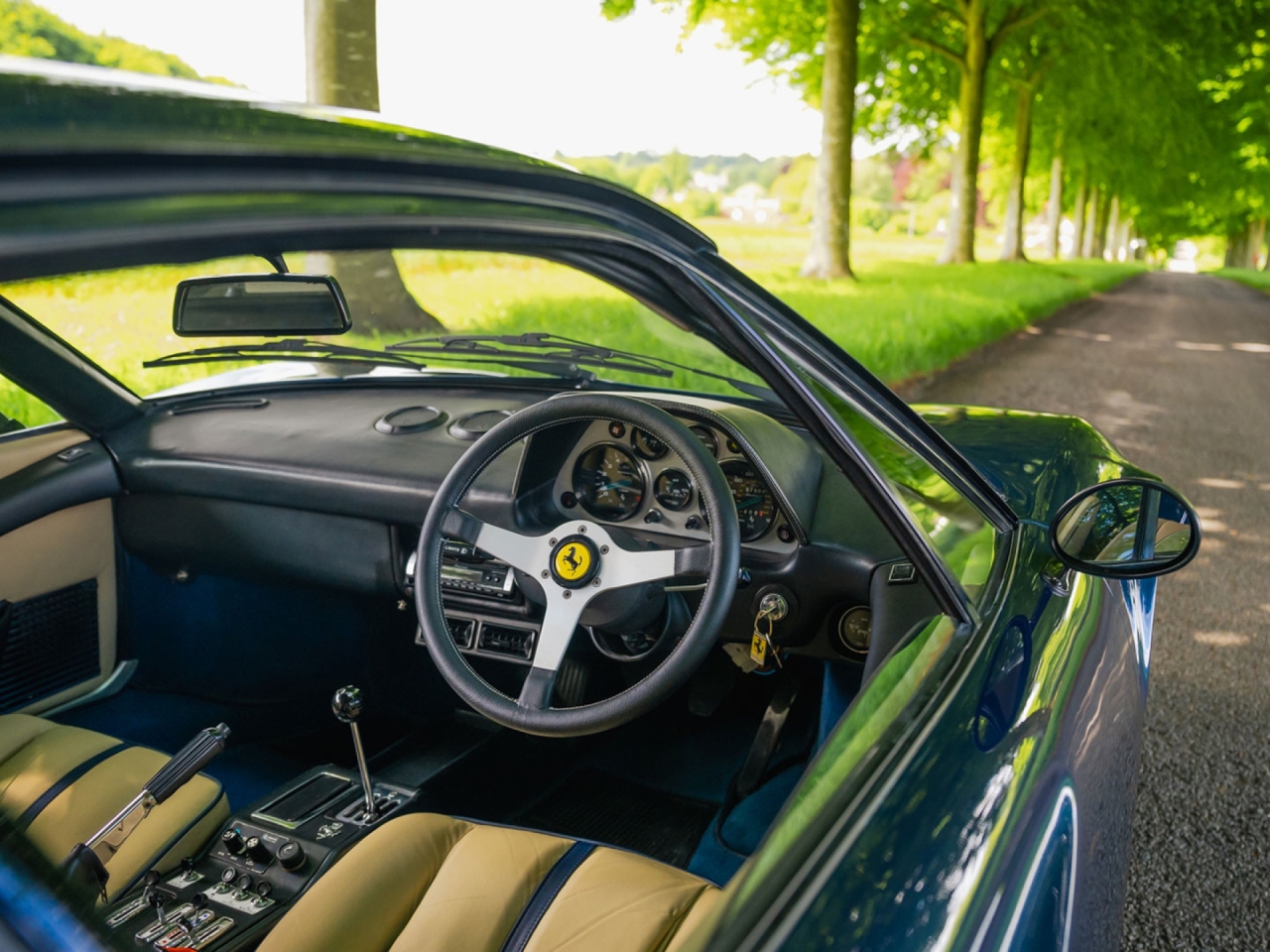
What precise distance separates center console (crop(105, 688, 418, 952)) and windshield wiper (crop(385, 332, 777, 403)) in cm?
90

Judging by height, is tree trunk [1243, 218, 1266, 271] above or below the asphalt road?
above

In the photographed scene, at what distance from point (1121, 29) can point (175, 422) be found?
60.1 feet

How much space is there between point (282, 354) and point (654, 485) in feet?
3.51

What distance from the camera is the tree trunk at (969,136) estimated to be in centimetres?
1923

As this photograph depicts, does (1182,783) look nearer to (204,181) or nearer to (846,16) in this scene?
(204,181)

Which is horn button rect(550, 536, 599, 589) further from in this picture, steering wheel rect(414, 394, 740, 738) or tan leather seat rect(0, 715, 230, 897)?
tan leather seat rect(0, 715, 230, 897)

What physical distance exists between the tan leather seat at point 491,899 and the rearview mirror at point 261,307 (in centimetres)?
109

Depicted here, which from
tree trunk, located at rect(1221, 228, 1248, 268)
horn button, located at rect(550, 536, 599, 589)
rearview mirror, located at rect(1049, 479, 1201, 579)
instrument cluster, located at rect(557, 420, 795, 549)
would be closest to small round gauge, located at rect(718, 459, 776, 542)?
instrument cluster, located at rect(557, 420, 795, 549)

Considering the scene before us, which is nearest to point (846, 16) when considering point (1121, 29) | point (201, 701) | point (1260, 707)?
point (1121, 29)

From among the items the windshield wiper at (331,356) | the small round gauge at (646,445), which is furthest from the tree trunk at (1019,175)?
the small round gauge at (646,445)

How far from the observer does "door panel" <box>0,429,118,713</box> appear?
8.44ft

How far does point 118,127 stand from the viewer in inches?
26.6

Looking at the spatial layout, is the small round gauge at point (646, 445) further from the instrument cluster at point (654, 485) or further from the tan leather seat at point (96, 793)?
the tan leather seat at point (96, 793)

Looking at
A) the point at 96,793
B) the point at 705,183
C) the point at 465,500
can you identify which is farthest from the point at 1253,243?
the point at 96,793
